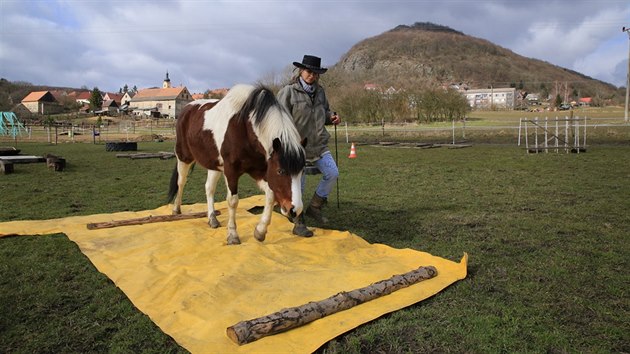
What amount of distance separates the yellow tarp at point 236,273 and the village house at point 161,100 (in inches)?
4242

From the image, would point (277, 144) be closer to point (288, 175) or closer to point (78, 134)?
point (288, 175)

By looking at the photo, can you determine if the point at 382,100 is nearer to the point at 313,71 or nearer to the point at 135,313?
the point at 313,71

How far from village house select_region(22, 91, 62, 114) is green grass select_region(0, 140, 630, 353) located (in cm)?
11034

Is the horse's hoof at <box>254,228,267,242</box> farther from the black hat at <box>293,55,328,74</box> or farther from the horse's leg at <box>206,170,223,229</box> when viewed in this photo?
the black hat at <box>293,55,328,74</box>

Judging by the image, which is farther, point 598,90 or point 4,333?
point 598,90

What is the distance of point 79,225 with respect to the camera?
609cm

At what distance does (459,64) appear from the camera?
503ft

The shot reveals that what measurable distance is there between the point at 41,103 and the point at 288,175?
119 meters

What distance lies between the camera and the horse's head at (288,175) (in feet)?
15.4

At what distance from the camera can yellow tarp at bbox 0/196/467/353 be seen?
3096 millimetres

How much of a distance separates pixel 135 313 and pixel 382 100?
39.6 meters

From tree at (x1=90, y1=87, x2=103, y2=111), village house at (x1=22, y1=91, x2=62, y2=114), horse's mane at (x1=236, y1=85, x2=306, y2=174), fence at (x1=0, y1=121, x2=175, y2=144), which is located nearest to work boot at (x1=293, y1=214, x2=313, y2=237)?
horse's mane at (x1=236, y1=85, x2=306, y2=174)

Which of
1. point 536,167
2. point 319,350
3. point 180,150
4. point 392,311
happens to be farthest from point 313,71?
point 536,167

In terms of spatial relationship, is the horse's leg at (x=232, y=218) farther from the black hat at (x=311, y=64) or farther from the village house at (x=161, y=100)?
the village house at (x=161, y=100)
